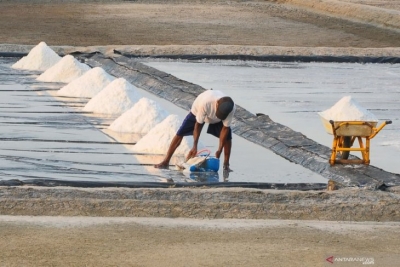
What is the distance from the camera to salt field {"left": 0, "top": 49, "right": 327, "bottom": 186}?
299 inches

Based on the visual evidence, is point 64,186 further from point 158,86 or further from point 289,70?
point 289,70

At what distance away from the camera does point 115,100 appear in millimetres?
10469

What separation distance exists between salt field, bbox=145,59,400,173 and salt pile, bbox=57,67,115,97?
49.1 inches

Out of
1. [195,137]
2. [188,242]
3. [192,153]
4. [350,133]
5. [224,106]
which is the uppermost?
[224,106]

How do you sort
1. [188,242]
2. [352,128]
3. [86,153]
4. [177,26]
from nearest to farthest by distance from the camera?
[188,242]
[352,128]
[86,153]
[177,26]

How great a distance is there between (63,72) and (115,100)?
2359 mm

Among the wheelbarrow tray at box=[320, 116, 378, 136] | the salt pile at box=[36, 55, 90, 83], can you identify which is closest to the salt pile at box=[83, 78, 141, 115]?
the salt pile at box=[36, 55, 90, 83]

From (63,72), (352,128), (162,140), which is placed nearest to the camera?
(352,128)

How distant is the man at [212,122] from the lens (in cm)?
774

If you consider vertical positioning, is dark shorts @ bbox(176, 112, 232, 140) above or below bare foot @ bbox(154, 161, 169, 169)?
above

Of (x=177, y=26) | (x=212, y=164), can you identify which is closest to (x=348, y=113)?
(x=212, y=164)

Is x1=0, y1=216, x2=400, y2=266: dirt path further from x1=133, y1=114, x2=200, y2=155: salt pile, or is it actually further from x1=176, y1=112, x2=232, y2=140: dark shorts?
x1=133, y1=114, x2=200, y2=155: salt pile

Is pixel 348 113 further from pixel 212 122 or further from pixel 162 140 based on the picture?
pixel 162 140

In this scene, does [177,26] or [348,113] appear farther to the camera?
[177,26]
